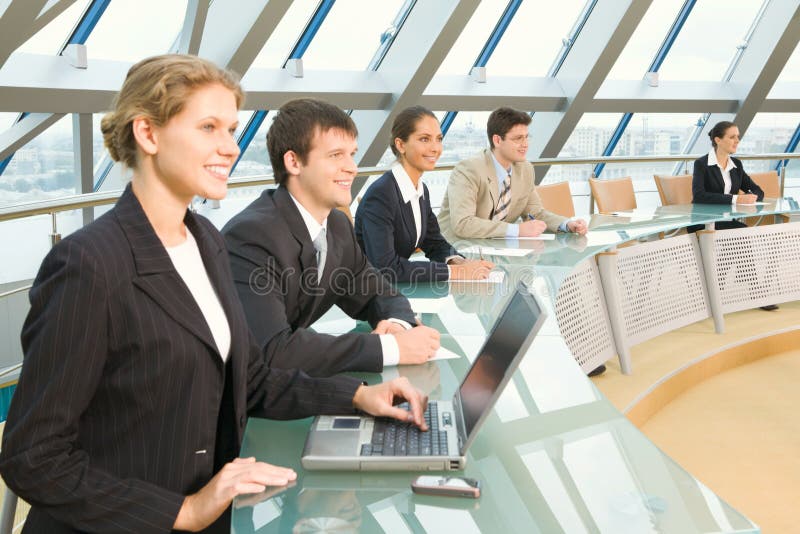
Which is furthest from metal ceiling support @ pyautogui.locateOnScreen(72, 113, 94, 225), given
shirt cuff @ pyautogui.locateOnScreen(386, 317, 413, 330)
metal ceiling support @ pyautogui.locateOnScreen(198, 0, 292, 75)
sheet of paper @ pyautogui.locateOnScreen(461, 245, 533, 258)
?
shirt cuff @ pyautogui.locateOnScreen(386, 317, 413, 330)

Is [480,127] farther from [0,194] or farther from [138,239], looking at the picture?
[138,239]

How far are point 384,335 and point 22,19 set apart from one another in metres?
4.09

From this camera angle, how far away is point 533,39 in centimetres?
961

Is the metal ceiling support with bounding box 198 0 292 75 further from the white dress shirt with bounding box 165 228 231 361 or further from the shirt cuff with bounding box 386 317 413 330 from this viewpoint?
the white dress shirt with bounding box 165 228 231 361

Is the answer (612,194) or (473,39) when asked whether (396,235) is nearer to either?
(612,194)

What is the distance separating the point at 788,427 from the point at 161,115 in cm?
354

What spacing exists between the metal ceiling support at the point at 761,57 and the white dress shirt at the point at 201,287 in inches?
416

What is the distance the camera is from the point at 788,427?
3812 millimetres

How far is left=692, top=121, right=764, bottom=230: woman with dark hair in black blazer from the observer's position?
5.78 meters

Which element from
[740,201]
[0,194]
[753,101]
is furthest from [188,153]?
[753,101]

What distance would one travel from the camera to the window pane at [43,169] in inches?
276

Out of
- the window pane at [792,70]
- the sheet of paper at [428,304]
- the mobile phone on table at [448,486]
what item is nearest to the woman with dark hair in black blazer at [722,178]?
the sheet of paper at [428,304]

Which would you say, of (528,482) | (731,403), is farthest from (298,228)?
(731,403)

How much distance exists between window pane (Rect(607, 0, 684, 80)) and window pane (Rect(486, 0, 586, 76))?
37.2 inches
